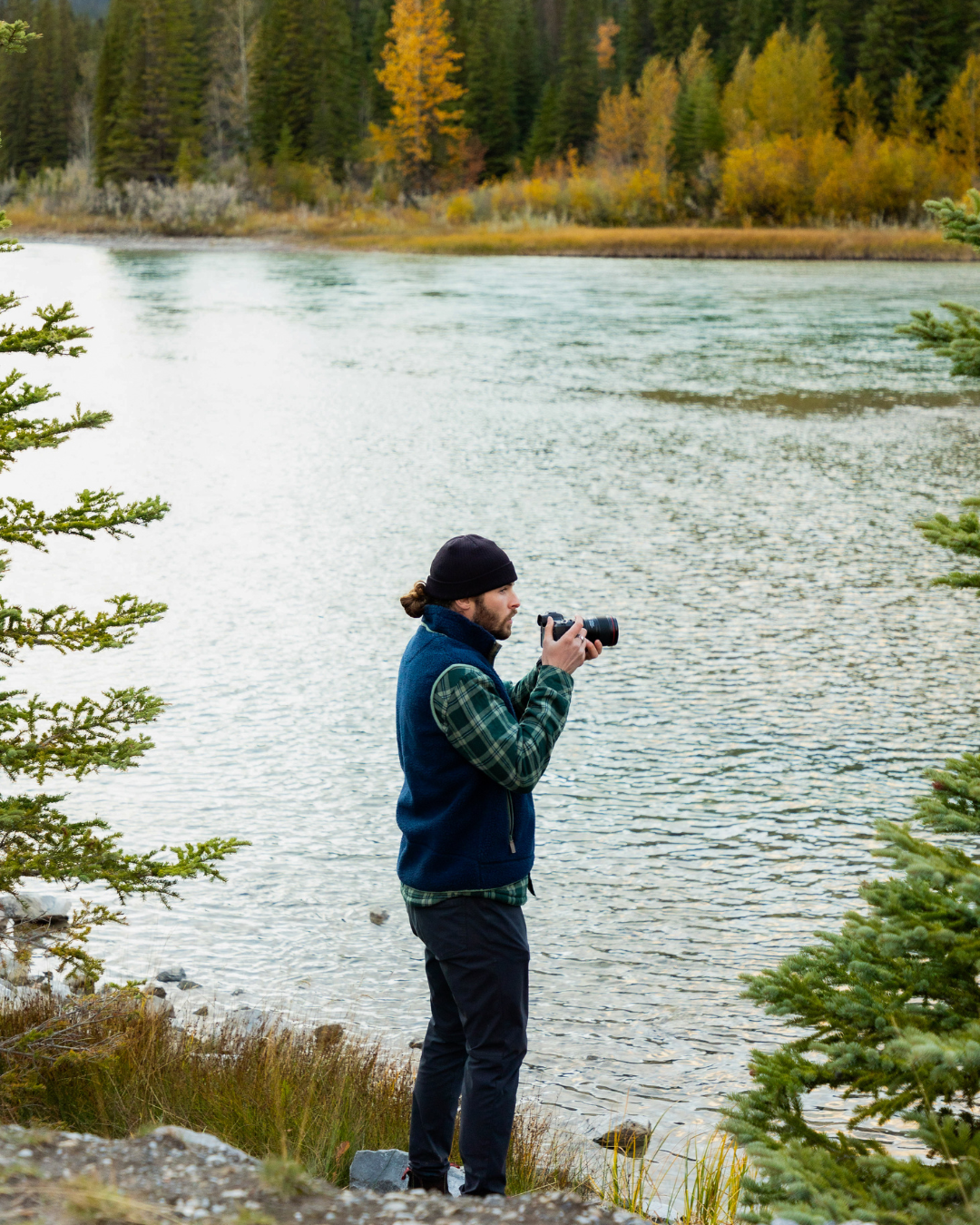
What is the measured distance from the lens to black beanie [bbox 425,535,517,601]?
11.3ft

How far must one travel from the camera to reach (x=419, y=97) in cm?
7831

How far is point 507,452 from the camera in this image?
16719mm

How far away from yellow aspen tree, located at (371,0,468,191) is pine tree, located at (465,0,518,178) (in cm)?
966

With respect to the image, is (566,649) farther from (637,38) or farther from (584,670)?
(637,38)

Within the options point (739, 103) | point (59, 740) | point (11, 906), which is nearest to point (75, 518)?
point (59, 740)

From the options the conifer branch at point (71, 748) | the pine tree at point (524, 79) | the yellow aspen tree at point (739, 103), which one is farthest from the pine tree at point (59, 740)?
the pine tree at point (524, 79)

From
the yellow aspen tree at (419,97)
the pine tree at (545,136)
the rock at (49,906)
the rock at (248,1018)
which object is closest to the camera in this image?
the rock at (248,1018)

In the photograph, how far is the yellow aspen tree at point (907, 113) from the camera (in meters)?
71.9

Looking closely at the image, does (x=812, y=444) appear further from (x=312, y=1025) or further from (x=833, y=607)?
(x=312, y=1025)

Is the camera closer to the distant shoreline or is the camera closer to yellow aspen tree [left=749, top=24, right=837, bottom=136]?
the distant shoreline

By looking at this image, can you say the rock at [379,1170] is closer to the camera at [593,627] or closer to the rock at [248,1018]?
the rock at [248,1018]

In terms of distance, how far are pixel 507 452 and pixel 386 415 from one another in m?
3.20

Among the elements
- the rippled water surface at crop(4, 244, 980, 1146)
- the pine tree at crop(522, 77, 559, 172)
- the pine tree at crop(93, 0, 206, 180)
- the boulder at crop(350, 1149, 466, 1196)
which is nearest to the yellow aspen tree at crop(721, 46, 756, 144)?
the pine tree at crop(522, 77, 559, 172)

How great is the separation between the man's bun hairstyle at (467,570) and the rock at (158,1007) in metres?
1.87
